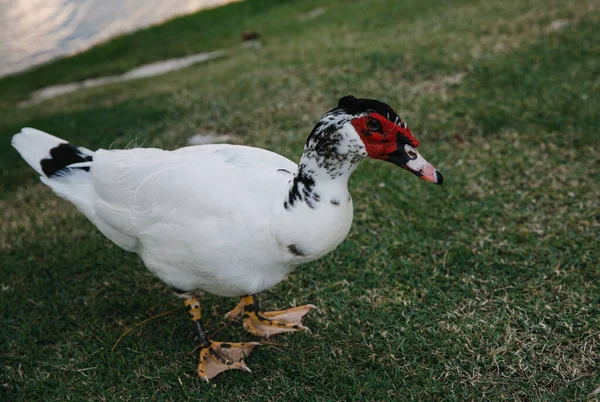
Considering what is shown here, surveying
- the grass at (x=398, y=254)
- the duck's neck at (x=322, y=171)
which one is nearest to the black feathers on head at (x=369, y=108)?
the duck's neck at (x=322, y=171)

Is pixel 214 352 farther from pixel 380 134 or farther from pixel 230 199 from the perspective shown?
pixel 380 134

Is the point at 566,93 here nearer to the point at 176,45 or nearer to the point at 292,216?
the point at 292,216

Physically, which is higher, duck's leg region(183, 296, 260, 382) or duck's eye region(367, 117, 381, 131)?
duck's eye region(367, 117, 381, 131)

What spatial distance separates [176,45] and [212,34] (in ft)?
2.44

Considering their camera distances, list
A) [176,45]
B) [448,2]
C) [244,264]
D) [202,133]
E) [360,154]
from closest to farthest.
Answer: [360,154] → [244,264] → [202,133] → [448,2] → [176,45]

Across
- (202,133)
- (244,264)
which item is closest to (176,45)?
(202,133)

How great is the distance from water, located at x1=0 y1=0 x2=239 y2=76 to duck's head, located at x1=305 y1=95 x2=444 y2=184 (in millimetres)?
11206

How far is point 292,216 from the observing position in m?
2.41

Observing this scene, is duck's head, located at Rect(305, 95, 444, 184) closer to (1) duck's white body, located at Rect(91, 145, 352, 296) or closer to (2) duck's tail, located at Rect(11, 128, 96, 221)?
(1) duck's white body, located at Rect(91, 145, 352, 296)

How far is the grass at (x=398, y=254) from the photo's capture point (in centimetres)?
280

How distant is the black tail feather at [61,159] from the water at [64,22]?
391 inches

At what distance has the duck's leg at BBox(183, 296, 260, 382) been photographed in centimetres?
288

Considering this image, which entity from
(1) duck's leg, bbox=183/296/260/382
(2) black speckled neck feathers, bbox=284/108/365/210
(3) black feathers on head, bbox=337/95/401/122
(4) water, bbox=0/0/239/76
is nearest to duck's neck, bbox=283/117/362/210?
(2) black speckled neck feathers, bbox=284/108/365/210

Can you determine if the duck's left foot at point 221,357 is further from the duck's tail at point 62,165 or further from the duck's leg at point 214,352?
the duck's tail at point 62,165
